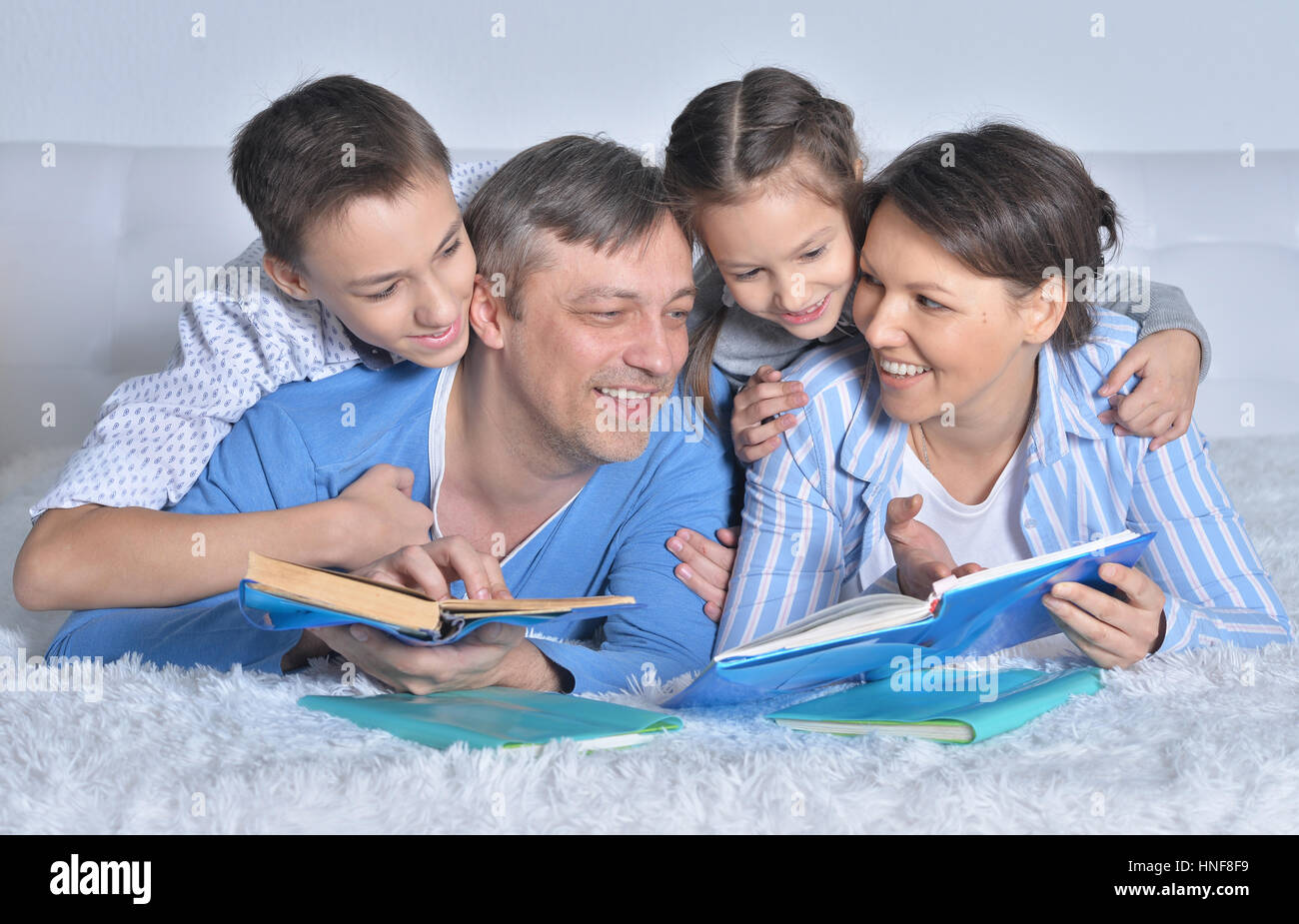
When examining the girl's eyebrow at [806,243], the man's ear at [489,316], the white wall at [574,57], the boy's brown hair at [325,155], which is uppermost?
the white wall at [574,57]

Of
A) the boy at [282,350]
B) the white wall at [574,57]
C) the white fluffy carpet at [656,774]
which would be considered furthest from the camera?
the white wall at [574,57]

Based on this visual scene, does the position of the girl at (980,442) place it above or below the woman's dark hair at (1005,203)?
below

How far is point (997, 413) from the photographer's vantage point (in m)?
1.71

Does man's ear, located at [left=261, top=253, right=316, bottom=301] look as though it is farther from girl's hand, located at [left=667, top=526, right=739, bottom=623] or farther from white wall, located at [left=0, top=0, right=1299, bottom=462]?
white wall, located at [left=0, top=0, right=1299, bottom=462]

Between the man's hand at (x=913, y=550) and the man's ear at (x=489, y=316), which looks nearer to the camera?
the man's hand at (x=913, y=550)

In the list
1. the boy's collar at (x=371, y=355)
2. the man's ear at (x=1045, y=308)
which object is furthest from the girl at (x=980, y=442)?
the boy's collar at (x=371, y=355)

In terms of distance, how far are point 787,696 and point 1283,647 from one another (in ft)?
2.03

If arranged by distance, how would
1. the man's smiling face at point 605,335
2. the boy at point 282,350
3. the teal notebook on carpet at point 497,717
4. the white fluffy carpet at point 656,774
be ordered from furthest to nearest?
the man's smiling face at point 605,335 < the boy at point 282,350 < the teal notebook on carpet at point 497,717 < the white fluffy carpet at point 656,774

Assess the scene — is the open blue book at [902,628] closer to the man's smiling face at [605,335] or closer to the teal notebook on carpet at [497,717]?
the teal notebook on carpet at [497,717]

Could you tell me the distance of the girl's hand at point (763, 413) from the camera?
5.63 feet

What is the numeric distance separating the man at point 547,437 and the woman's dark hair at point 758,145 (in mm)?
57

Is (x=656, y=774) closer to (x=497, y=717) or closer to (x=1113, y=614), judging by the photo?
(x=497, y=717)

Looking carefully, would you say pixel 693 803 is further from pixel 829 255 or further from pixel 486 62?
pixel 486 62
